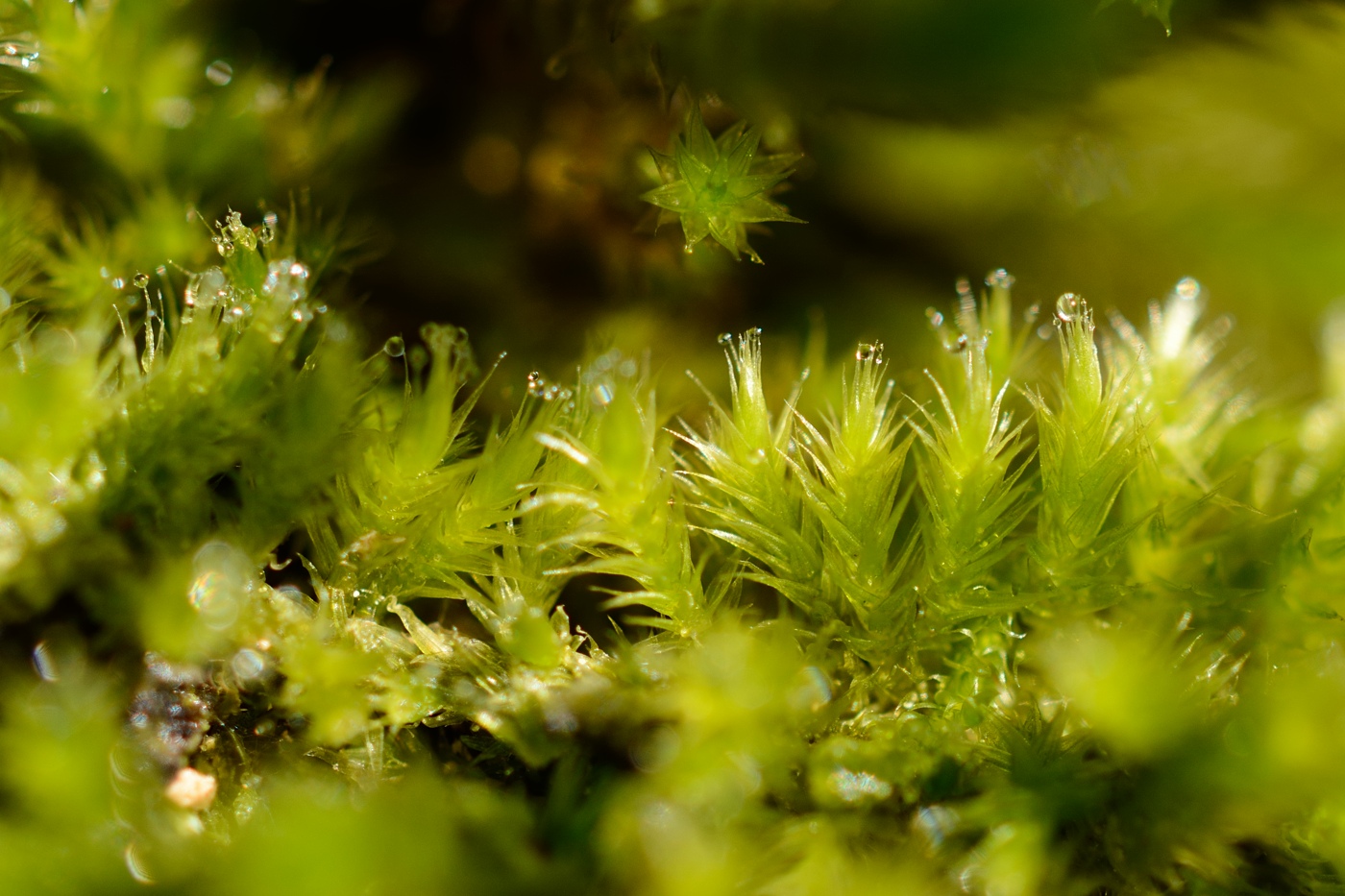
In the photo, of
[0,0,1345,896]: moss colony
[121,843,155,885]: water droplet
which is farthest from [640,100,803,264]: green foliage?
[121,843,155,885]: water droplet

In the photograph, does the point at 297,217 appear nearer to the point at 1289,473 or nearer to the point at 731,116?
the point at 731,116

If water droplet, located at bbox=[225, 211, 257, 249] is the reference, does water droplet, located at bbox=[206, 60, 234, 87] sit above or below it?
above

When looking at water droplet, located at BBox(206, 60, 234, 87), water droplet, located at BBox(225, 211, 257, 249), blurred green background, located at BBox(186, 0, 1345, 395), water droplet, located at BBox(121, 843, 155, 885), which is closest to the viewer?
water droplet, located at BBox(121, 843, 155, 885)

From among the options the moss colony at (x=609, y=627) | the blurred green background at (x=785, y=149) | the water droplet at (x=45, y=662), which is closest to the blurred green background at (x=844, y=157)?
the blurred green background at (x=785, y=149)

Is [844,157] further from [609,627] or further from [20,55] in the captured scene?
[20,55]

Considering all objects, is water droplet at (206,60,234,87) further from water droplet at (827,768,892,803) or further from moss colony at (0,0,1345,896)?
water droplet at (827,768,892,803)

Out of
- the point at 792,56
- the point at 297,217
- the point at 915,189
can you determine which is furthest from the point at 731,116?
the point at 297,217

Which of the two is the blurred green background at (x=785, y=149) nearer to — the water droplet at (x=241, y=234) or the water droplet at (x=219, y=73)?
the water droplet at (x=219, y=73)
